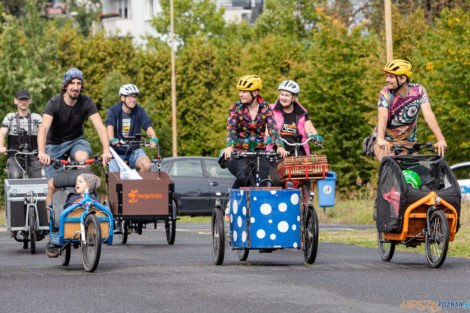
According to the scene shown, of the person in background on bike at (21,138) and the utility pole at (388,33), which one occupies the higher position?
the utility pole at (388,33)

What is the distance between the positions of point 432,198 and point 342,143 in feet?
81.9

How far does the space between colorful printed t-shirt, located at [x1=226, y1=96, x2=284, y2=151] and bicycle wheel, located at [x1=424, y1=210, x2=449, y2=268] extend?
6.87 feet

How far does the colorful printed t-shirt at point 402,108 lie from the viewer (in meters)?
11.2

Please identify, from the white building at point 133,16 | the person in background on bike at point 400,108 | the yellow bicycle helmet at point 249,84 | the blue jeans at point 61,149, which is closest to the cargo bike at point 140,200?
the blue jeans at point 61,149

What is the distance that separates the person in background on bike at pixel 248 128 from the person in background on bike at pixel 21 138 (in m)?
4.38

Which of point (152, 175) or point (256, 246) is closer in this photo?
point (256, 246)

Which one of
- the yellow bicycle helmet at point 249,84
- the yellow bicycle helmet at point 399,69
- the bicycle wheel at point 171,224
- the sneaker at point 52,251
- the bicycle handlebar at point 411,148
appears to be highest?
the yellow bicycle helmet at point 399,69

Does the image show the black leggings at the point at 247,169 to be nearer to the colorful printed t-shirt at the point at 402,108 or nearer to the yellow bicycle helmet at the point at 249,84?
the yellow bicycle helmet at the point at 249,84

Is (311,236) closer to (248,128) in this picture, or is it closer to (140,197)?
(248,128)

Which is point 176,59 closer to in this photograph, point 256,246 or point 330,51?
point 330,51

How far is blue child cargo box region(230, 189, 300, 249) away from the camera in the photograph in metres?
10.9

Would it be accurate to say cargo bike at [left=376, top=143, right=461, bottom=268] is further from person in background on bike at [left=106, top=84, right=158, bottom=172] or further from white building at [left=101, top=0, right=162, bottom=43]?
white building at [left=101, top=0, right=162, bottom=43]

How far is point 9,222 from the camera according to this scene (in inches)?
543

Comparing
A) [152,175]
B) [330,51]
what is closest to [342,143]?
[330,51]
